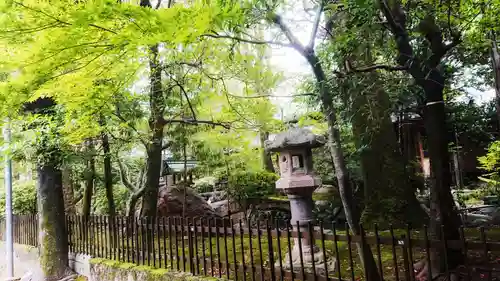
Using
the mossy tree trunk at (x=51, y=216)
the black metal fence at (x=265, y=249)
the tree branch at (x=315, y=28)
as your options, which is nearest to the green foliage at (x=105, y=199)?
the black metal fence at (x=265, y=249)

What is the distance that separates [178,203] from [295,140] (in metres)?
7.04

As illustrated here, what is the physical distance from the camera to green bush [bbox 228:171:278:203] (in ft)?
41.2

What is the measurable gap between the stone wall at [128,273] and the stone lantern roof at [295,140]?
8.21 ft

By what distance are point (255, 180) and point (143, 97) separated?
6367 mm

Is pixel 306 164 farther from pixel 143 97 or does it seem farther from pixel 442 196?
pixel 143 97

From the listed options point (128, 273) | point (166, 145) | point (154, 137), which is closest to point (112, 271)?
point (128, 273)

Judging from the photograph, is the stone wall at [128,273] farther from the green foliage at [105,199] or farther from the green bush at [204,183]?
the green bush at [204,183]

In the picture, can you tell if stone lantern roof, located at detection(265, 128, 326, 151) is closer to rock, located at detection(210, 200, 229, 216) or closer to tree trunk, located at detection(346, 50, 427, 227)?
tree trunk, located at detection(346, 50, 427, 227)

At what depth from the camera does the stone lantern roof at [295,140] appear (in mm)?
6055

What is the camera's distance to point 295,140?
6.07 metres

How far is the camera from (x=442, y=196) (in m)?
3.82

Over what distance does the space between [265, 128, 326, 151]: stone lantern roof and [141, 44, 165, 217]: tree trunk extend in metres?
2.54

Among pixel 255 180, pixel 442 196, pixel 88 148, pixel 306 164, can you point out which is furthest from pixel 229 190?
pixel 442 196

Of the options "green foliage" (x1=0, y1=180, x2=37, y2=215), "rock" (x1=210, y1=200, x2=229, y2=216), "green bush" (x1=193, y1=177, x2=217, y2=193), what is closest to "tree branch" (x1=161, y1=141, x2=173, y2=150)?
"rock" (x1=210, y1=200, x2=229, y2=216)
